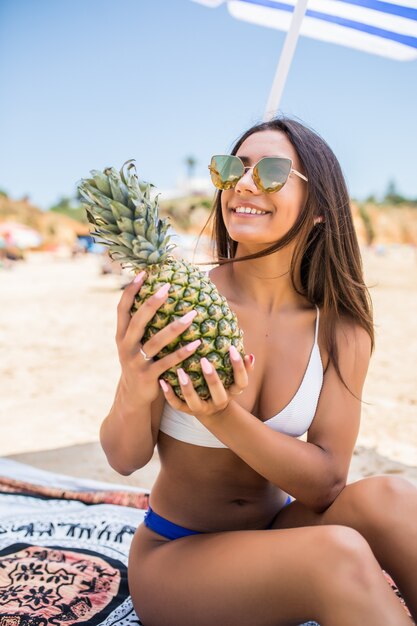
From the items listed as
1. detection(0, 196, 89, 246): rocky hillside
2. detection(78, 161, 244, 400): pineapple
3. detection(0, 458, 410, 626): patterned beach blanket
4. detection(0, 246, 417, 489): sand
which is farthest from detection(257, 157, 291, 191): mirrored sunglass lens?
detection(0, 196, 89, 246): rocky hillside

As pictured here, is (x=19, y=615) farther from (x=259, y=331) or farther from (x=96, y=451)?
(x=96, y=451)

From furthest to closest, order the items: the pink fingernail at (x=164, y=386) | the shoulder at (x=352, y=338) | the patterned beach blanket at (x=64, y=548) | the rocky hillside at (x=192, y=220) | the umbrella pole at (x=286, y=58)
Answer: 1. the rocky hillside at (x=192, y=220)
2. the umbrella pole at (x=286, y=58)
3. the patterned beach blanket at (x=64, y=548)
4. the shoulder at (x=352, y=338)
5. the pink fingernail at (x=164, y=386)

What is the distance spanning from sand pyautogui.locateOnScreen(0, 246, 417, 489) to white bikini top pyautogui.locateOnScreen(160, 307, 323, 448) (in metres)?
2.18

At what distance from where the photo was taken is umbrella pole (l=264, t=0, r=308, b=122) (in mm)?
3912

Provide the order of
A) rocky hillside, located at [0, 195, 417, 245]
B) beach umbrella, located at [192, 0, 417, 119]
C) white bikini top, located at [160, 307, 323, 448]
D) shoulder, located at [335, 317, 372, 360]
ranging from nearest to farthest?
1. white bikini top, located at [160, 307, 323, 448]
2. shoulder, located at [335, 317, 372, 360]
3. beach umbrella, located at [192, 0, 417, 119]
4. rocky hillside, located at [0, 195, 417, 245]

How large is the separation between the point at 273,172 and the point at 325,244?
48cm

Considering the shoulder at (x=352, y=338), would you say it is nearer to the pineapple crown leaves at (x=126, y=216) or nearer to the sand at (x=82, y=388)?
the pineapple crown leaves at (x=126, y=216)

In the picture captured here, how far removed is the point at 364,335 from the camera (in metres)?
2.55

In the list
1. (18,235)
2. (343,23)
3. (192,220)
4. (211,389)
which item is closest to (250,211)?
(211,389)

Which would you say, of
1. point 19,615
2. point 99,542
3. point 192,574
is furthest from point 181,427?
point 99,542

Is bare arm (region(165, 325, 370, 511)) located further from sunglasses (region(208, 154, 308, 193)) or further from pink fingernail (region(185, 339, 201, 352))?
sunglasses (region(208, 154, 308, 193))

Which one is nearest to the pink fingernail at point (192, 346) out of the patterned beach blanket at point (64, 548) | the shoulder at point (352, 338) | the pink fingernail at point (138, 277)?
the pink fingernail at point (138, 277)

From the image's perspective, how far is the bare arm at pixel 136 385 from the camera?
1.76 m

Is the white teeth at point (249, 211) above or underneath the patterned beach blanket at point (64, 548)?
above
